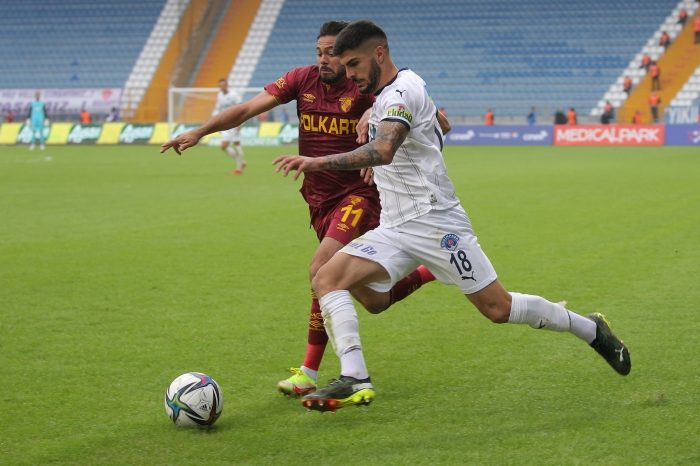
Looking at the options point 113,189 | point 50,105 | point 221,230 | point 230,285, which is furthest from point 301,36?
point 230,285

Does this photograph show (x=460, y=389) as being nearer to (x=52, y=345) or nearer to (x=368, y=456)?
(x=368, y=456)

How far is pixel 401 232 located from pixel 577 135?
3132 cm

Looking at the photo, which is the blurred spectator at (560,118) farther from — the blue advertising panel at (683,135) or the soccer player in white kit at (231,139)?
the soccer player in white kit at (231,139)

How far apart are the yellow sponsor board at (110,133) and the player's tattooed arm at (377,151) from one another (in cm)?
3497

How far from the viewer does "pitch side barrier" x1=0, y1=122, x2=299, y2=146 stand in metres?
35.5

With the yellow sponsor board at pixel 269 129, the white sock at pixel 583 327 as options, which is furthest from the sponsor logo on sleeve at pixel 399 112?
the yellow sponsor board at pixel 269 129

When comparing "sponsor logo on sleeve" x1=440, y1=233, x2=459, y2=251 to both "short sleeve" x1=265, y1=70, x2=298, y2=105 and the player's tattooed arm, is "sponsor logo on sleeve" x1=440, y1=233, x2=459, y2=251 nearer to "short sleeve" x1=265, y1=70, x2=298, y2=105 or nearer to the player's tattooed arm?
the player's tattooed arm

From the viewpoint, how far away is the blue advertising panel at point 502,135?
116 feet

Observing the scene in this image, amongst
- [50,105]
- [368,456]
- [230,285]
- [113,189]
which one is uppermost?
[50,105]

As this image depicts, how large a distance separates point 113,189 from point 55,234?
6032mm

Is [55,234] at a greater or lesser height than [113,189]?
lesser

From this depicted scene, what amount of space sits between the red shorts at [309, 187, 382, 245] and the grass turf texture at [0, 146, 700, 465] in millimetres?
931

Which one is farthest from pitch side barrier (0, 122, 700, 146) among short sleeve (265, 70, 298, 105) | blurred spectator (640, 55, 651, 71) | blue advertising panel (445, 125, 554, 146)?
short sleeve (265, 70, 298, 105)

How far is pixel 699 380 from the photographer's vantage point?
16.3 ft
